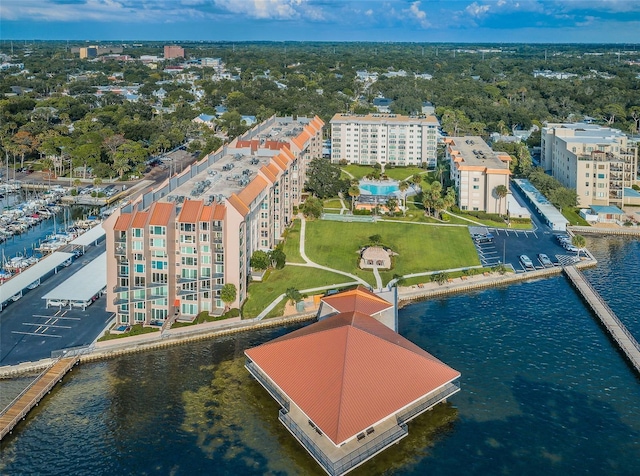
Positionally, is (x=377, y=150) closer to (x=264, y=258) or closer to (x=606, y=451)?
(x=264, y=258)

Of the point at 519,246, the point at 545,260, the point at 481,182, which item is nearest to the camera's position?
the point at 545,260

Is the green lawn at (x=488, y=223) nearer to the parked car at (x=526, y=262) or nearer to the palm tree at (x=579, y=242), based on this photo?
the palm tree at (x=579, y=242)

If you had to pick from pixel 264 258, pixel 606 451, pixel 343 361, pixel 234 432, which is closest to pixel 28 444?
pixel 234 432

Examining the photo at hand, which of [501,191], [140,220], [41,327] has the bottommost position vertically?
[41,327]

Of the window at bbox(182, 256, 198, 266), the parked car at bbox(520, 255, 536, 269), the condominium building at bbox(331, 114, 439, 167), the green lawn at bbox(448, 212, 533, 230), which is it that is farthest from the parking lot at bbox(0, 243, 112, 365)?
the condominium building at bbox(331, 114, 439, 167)

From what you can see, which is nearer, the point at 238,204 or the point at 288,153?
the point at 238,204

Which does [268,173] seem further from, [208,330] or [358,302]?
[208,330]

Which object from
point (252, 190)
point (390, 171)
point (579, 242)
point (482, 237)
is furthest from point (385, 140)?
point (252, 190)
